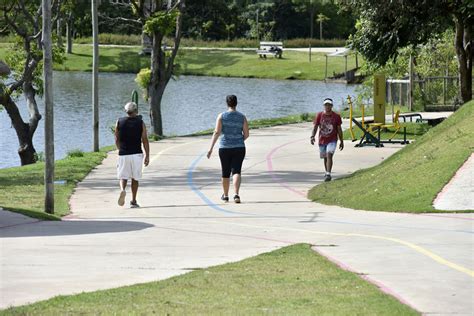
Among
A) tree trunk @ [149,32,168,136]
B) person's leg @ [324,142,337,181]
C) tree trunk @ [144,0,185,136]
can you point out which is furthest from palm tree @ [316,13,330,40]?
person's leg @ [324,142,337,181]

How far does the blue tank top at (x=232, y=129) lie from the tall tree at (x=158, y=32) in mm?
19516

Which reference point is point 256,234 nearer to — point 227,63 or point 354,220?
point 354,220

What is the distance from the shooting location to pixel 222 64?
96.4m

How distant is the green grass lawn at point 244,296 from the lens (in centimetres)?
949

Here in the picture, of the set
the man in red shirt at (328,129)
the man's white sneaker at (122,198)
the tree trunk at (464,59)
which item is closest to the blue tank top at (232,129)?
the man's white sneaker at (122,198)

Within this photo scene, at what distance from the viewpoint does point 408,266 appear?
38.5 feet

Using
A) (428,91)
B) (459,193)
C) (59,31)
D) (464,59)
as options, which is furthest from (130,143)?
(428,91)

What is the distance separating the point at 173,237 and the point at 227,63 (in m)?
82.8

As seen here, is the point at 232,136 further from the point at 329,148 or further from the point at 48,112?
the point at 329,148

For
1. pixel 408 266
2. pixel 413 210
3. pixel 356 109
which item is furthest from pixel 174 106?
pixel 408 266

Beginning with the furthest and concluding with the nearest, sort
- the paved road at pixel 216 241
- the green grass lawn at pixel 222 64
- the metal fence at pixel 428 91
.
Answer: the green grass lawn at pixel 222 64
the metal fence at pixel 428 91
the paved road at pixel 216 241

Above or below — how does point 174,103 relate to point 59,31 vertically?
below

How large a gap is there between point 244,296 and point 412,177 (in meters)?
9.86

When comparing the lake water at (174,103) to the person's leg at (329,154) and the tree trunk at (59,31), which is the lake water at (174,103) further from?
the person's leg at (329,154)
